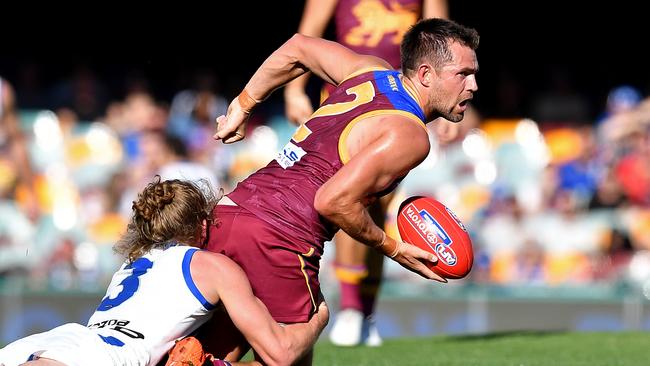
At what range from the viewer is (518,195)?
14.7m

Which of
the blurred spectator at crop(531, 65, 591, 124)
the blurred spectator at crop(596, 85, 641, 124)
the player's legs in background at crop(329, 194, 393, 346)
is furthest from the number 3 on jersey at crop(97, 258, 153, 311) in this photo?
the blurred spectator at crop(596, 85, 641, 124)

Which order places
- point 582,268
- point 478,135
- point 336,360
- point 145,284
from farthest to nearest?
point 478,135 < point 582,268 < point 336,360 < point 145,284

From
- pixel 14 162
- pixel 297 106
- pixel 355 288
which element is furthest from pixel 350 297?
pixel 14 162

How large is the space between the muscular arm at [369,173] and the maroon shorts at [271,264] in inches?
13.7

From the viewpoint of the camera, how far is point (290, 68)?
19.1ft

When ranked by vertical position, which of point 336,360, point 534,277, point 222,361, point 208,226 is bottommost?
point 534,277

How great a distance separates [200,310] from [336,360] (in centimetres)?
206

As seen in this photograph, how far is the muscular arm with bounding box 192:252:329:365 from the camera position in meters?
5.04

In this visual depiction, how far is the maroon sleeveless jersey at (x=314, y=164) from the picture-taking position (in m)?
5.19

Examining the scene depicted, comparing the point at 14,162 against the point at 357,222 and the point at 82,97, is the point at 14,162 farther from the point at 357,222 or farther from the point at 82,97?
the point at 357,222

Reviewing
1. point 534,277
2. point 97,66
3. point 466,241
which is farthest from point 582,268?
point 466,241

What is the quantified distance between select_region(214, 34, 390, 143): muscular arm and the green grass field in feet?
5.60

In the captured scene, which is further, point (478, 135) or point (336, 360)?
point (478, 135)

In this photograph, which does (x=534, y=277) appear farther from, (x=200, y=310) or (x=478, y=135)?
(x=200, y=310)
